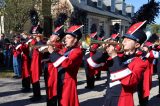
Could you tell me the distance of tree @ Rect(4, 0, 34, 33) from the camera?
64.9 ft

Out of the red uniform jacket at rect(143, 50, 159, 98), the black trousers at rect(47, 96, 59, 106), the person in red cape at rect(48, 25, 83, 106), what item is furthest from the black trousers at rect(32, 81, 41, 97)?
the person in red cape at rect(48, 25, 83, 106)

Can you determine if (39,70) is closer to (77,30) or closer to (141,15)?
(77,30)

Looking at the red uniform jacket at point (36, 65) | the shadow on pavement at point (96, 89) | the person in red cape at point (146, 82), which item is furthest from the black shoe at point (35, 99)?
the person in red cape at point (146, 82)

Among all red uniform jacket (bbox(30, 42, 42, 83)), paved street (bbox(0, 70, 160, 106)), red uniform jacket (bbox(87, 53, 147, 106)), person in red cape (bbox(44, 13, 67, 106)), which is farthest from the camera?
paved street (bbox(0, 70, 160, 106))

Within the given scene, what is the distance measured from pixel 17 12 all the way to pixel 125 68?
54.3 feet

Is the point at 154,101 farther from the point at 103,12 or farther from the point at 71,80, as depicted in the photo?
the point at 103,12

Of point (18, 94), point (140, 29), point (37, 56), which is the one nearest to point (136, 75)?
point (140, 29)

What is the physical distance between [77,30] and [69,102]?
1154 mm

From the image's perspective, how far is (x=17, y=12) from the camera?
20.1m

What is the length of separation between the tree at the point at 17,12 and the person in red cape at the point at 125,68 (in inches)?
609

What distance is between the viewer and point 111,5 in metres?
41.3

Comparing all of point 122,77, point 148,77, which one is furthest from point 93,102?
point 122,77

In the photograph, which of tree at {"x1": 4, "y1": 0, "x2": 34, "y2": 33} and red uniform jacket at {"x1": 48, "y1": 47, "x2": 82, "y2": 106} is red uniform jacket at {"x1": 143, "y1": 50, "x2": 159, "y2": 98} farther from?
tree at {"x1": 4, "y1": 0, "x2": 34, "y2": 33}

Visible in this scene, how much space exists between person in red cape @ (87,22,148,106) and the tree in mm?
15456
